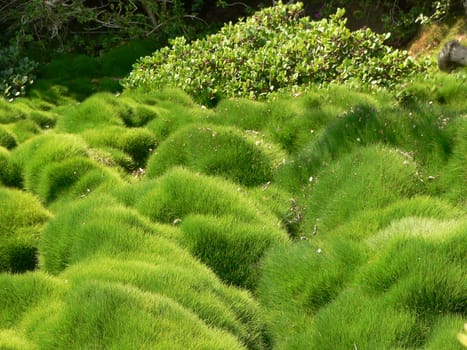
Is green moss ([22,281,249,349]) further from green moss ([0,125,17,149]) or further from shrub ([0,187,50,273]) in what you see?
green moss ([0,125,17,149])

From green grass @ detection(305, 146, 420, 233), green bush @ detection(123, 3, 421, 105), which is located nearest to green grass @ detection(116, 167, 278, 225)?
green grass @ detection(305, 146, 420, 233)

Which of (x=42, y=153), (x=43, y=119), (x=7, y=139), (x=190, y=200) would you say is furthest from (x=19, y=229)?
(x=43, y=119)

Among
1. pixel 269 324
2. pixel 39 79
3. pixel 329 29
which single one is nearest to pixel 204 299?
pixel 269 324

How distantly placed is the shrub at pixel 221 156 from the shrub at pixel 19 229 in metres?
1.54

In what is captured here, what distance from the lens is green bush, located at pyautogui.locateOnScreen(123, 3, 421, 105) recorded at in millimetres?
9164

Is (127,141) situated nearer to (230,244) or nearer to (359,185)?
(230,244)

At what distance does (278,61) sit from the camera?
9297 millimetres

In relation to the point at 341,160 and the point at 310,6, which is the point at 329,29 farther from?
the point at 310,6

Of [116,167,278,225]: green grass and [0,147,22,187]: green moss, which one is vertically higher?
[116,167,278,225]: green grass

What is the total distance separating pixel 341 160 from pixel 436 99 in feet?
10.9

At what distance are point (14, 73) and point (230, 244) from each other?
884cm

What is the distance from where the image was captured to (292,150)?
740cm

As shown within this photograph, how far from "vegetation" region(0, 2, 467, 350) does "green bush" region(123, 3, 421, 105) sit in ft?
1.41

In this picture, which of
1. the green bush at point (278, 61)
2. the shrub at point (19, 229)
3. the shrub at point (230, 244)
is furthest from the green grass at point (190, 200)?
the green bush at point (278, 61)
